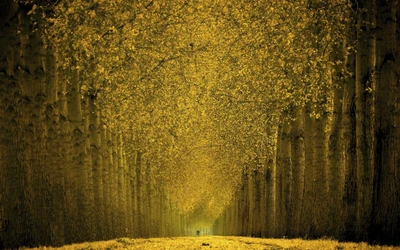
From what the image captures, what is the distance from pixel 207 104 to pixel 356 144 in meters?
14.8

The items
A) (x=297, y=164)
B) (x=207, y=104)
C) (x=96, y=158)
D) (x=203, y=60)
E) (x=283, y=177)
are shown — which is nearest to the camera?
(x=297, y=164)

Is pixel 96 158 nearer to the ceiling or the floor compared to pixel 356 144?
nearer to the floor

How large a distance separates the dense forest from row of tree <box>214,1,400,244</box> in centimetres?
4

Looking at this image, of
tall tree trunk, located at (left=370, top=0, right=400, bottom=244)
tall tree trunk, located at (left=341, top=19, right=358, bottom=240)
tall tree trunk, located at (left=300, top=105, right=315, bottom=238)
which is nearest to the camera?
tall tree trunk, located at (left=370, top=0, right=400, bottom=244)

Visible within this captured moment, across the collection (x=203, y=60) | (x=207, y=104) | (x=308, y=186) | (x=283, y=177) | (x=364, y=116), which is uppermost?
(x=203, y=60)

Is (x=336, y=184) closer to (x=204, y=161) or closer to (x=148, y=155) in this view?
(x=148, y=155)

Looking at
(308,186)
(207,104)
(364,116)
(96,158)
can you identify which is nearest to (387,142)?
(364,116)

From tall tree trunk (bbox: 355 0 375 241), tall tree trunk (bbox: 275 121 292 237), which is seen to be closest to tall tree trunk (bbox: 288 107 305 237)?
tall tree trunk (bbox: 275 121 292 237)

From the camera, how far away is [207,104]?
27609mm

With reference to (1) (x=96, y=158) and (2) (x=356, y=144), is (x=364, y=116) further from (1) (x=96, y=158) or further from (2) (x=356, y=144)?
(1) (x=96, y=158)

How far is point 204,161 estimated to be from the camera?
42.7 m

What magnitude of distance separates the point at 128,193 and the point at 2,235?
1787cm

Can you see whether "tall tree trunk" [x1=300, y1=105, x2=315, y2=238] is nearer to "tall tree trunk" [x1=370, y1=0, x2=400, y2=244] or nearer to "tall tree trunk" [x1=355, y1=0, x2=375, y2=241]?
"tall tree trunk" [x1=355, y1=0, x2=375, y2=241]

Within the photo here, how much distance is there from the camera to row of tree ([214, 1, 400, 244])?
11680 millimetres
